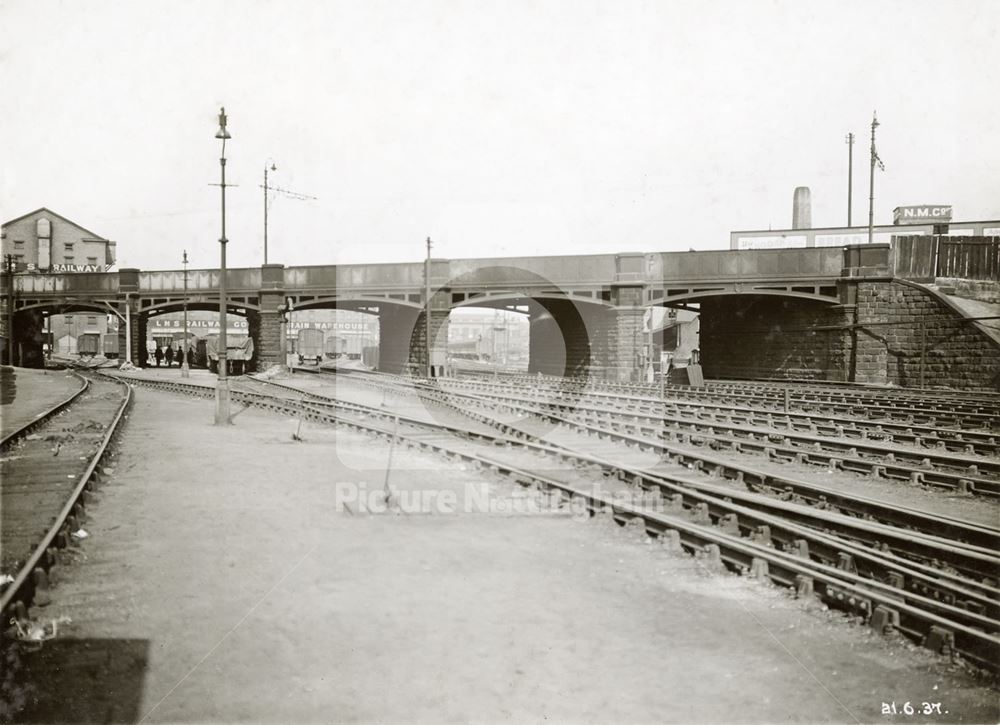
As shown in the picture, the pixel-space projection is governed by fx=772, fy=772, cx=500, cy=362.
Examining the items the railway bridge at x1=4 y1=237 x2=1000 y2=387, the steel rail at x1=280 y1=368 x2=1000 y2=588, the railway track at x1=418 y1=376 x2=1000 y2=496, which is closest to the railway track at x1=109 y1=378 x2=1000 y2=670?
the steel rail at x1=280 y1=368 x2=1000 y2=588

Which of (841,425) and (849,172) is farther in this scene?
(849,172)

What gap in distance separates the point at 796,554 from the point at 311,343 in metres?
51.9

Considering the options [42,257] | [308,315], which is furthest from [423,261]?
[308,315]

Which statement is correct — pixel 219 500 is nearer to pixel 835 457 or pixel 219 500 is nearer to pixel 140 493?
pixel 140 493

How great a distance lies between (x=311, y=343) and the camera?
5625 cm

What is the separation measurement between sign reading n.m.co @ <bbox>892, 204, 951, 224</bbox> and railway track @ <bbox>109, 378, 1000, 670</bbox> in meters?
57.8

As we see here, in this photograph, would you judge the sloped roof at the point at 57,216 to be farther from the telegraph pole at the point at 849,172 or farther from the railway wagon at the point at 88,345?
the telegraph pole at the point at 849,172

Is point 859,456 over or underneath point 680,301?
underneath

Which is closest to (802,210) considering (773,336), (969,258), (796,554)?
(969,258)

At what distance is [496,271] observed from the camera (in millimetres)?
36719

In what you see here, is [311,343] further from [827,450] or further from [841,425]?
[827,450]

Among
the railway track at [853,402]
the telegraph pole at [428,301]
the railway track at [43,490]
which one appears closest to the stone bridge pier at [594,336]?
the railway track at [853,402]

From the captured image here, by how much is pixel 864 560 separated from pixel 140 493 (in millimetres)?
8562

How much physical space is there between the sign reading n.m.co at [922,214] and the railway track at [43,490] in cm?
5937
